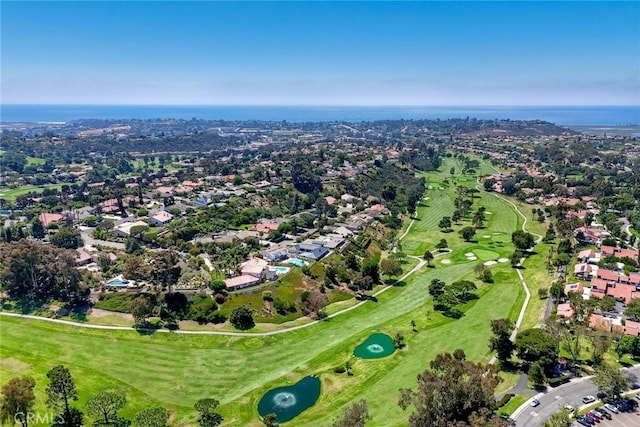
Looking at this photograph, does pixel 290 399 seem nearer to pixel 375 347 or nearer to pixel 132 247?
pixel 375 347

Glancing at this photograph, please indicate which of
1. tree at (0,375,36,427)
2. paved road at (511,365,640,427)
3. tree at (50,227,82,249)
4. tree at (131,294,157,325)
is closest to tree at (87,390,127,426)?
tree at (0,375,36,427)

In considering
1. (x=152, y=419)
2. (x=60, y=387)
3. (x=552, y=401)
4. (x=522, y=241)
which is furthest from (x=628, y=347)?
(x=60, y=387)

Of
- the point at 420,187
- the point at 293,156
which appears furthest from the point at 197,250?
the point at 293,156

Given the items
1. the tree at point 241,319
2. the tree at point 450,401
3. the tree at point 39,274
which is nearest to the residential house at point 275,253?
the tree at point 241,319

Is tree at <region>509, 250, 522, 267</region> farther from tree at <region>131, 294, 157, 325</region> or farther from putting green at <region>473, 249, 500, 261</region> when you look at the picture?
tree at <region>131, 294, 157, 325</region>

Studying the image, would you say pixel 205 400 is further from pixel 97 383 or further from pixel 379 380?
pixel 379 380

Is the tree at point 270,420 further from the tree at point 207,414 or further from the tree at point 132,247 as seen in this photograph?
the tree at point 132,247

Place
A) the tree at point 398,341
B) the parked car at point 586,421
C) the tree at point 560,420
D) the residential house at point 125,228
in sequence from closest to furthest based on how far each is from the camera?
the tree at point 560,420, the parked car at point 586,421, the tree at point 398,341, the residential house at point 125,228

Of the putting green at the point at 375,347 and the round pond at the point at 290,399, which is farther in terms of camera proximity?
the putting green at the point at 375,347
